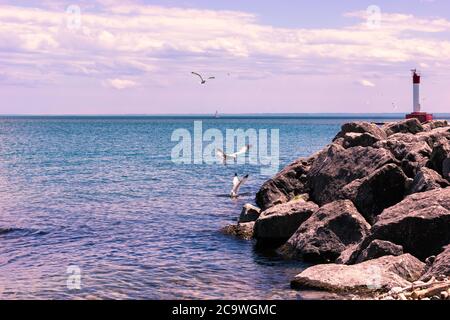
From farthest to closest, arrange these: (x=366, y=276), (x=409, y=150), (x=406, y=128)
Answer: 1. (x=406, y=128)
2. (x=409, y=150)
3. (x=366, y=276)

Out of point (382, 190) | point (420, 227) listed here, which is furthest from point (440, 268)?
point (382, 190)

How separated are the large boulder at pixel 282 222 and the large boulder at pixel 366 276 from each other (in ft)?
20.2

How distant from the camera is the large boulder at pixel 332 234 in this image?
840 inches

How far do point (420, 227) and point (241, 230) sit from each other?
30.7ft

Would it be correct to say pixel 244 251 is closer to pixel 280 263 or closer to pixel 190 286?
pixel 280 263

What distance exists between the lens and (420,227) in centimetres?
1873

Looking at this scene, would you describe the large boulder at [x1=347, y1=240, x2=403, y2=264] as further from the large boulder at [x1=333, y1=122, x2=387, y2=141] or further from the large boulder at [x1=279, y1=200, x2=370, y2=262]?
the large boulder at [x1=333, y1=122, x2=387, y2=141]

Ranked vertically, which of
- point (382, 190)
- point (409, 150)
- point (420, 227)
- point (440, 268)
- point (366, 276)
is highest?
point (409, 150)

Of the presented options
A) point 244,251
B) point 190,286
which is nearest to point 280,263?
point 244,251

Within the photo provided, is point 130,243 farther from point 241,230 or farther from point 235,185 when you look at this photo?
point 235,185

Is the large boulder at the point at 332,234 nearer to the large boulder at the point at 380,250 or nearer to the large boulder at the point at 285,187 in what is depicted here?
the large boulder at the point at 380,250

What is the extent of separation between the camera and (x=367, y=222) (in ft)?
73.3

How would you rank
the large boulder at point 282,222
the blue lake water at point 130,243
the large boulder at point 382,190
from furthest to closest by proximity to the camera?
the large boulder at point 282,222
the large boulder at point 382,190
the blue lake water at point 130,243

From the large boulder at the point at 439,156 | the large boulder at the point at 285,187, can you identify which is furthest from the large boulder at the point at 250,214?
the large boulder at the point at 439,156
